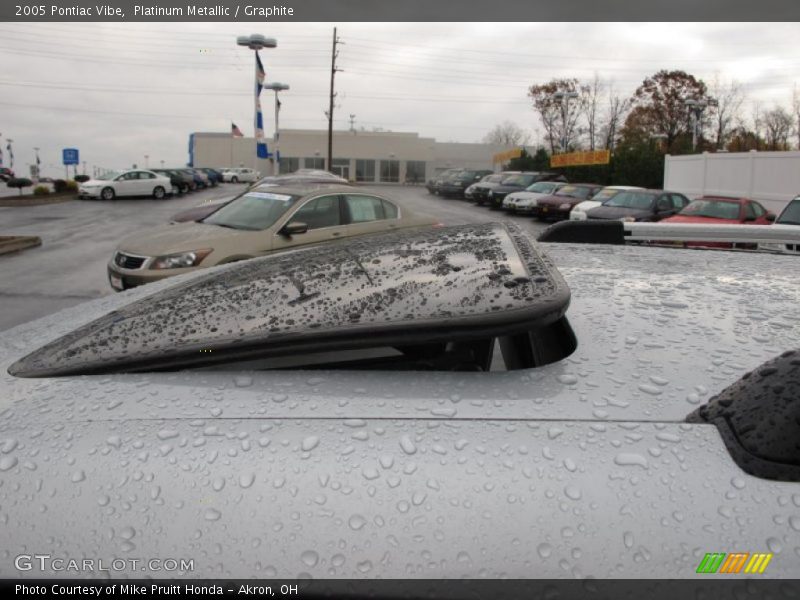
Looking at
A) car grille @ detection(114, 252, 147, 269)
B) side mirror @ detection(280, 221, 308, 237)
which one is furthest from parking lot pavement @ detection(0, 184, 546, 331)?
side mirror @ detection(280, 221, 308, 237)

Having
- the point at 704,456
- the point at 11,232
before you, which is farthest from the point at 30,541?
the point at 11,232

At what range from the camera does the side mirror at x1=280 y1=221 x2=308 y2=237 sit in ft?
30.5

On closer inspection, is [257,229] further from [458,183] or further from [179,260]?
[458,183]

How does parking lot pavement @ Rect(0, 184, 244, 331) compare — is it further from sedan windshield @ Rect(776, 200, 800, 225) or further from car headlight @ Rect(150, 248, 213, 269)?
sedan windshield @ Rect(776, 200, 800, 225)

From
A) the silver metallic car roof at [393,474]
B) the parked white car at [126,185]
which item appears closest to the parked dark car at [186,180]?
the parked white car at [126,185]

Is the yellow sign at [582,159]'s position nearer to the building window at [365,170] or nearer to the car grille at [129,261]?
the building window at [365,170]

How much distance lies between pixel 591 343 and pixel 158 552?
86 cm

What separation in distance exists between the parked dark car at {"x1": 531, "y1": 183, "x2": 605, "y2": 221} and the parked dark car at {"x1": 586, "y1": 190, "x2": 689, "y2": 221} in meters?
4.16

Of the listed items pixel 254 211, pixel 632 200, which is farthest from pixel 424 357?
pixel 632 200

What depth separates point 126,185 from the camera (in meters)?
36.4

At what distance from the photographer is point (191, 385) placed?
3.97 ft

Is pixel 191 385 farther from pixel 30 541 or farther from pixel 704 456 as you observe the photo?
pixel 704 456

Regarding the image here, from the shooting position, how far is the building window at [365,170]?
79438 millimetres

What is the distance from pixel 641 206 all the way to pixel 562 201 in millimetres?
5855
